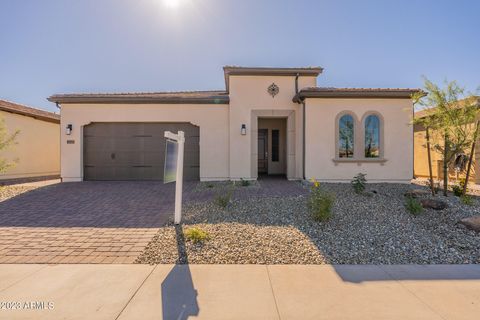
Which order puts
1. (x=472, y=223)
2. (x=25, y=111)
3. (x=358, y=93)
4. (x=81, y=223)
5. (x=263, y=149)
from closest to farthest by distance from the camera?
1. (x=472, y=223)
2. (x=81, y=223)
3. (x=358, y=93)
4. (x=25, y=111)
5. (x=263, y=149)

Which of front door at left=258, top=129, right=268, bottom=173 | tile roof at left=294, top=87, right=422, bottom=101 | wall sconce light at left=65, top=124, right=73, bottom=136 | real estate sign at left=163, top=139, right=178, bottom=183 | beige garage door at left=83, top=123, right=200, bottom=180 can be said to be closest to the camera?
real estate sign at left=163, top=139, right=178, bottom=183

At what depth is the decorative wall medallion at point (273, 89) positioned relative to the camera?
11680mm

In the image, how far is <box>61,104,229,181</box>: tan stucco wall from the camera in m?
11.9

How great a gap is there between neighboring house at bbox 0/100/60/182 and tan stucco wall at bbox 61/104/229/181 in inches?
127

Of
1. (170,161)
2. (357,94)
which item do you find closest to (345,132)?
(357,94)

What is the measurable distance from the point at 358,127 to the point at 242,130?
475cm

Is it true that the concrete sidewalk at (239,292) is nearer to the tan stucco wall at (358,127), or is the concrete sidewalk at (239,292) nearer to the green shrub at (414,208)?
the green shrub at (414,208)

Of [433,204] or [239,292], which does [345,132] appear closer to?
[433,204]

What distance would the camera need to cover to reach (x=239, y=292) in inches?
127

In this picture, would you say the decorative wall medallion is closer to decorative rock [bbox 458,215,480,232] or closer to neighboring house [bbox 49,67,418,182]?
neighboring house [bbox 49,67,418,182]

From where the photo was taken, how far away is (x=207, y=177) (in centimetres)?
1194

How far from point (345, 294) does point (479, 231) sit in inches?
156

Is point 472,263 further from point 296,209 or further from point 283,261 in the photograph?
point 296,209

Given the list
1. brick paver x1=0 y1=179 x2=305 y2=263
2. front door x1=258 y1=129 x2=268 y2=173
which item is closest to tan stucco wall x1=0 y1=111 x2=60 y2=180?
brick paver x1=0 y1=179 x2=305 y2=263
